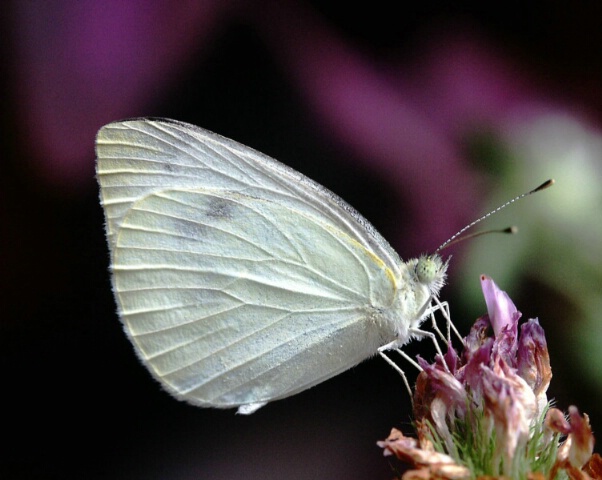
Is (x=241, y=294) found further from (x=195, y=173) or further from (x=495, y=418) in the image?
(x=495, y=418)

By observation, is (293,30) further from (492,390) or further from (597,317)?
(492,390)

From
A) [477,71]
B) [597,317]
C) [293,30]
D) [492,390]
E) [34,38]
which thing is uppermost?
[34,38]

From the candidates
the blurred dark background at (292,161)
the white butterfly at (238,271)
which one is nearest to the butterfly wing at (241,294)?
the white butterfly at (238,271)

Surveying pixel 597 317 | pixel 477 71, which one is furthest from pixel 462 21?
pixel 597 317

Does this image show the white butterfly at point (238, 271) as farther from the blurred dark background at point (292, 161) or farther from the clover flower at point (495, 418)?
the blurred dark background at point (292, 161)

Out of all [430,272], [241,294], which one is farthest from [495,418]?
[241,294]

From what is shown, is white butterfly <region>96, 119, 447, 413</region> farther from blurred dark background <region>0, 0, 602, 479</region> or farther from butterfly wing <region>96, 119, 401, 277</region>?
blurred dark background <region>0, 0, 602, 479</region>
